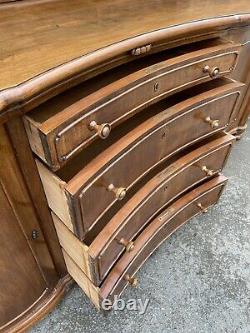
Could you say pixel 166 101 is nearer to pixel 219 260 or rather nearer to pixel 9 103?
pixel 9 103

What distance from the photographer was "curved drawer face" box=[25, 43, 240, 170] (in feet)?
1.47

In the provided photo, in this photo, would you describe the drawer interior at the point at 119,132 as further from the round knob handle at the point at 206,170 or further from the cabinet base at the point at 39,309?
the cabinet base at the point at 39,309

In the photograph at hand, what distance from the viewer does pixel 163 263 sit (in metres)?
1.05

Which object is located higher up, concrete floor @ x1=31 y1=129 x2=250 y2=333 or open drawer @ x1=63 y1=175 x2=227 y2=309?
open drawer @ x1=63 y1=175 x2=227 y2=309

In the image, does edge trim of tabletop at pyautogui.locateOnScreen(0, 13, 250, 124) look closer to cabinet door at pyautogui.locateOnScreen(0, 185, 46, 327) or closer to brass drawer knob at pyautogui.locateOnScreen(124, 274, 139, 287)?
cabinet door at pyautogui.locateOnScreen(0, 185, 46, 327)

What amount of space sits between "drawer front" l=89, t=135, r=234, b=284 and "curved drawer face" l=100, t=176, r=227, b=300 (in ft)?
0.14

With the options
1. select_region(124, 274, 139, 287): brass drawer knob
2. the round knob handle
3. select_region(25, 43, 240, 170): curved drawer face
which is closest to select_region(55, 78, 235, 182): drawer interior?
select_region(25, 43, 240, 170): curved drawer face

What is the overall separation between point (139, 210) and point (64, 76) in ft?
1.41

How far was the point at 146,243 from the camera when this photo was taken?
86 cm

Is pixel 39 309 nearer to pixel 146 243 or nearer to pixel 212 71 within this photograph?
pixel 146 243

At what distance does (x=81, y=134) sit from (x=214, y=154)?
1.85 ft

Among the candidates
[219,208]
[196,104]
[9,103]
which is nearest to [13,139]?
[9,103]

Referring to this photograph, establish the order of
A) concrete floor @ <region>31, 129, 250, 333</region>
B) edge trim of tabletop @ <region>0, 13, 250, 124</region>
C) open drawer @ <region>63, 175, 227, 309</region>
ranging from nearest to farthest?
edge trim of tabletop @ <region>0, 13, 250, 124</region> < open drawer @ <region>63, 175, 227, 309</region> < concrete floor @ <region>31, 129, 250, 333</region>

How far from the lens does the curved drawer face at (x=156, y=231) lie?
2.55 ft
